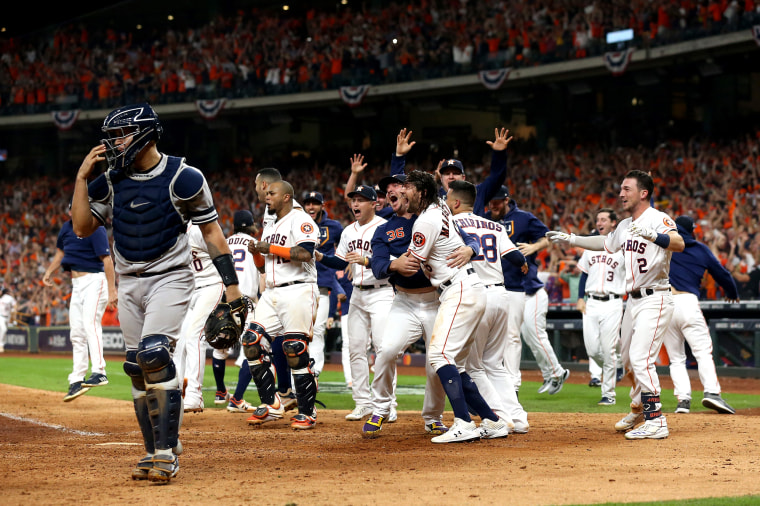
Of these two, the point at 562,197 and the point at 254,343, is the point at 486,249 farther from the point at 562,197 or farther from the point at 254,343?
the point at 562,197

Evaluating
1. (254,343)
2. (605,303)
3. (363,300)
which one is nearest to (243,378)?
(254,343)

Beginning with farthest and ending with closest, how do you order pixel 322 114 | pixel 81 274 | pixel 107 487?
pixel 322 114 → pixel 81 274 → pixel 107 487

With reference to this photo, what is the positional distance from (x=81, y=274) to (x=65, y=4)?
31615 millimetres

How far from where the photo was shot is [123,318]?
5.56 metres

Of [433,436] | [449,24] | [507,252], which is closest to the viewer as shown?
[433,436]

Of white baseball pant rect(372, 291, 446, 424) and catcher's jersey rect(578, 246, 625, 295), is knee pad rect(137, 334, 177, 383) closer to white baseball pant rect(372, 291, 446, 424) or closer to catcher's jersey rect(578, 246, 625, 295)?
white baseball pant rect(372, 291, 446, 424)

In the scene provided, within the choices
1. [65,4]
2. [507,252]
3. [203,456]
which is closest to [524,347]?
[507,252]

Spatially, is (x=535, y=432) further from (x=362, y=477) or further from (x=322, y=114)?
(x=322, y=114)

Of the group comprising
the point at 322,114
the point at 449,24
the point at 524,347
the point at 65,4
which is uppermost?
the point at 65,4

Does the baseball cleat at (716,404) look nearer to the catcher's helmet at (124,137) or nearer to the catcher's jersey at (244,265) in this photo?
the catcher's jersey at (244,265)

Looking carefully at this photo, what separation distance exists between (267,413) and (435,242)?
2.74 m

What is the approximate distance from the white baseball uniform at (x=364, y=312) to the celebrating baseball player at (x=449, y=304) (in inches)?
60.5

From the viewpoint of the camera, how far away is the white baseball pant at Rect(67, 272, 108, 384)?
1038 cm

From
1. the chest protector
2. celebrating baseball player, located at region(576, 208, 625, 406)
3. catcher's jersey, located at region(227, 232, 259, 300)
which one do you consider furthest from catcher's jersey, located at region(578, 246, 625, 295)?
the chest protector
